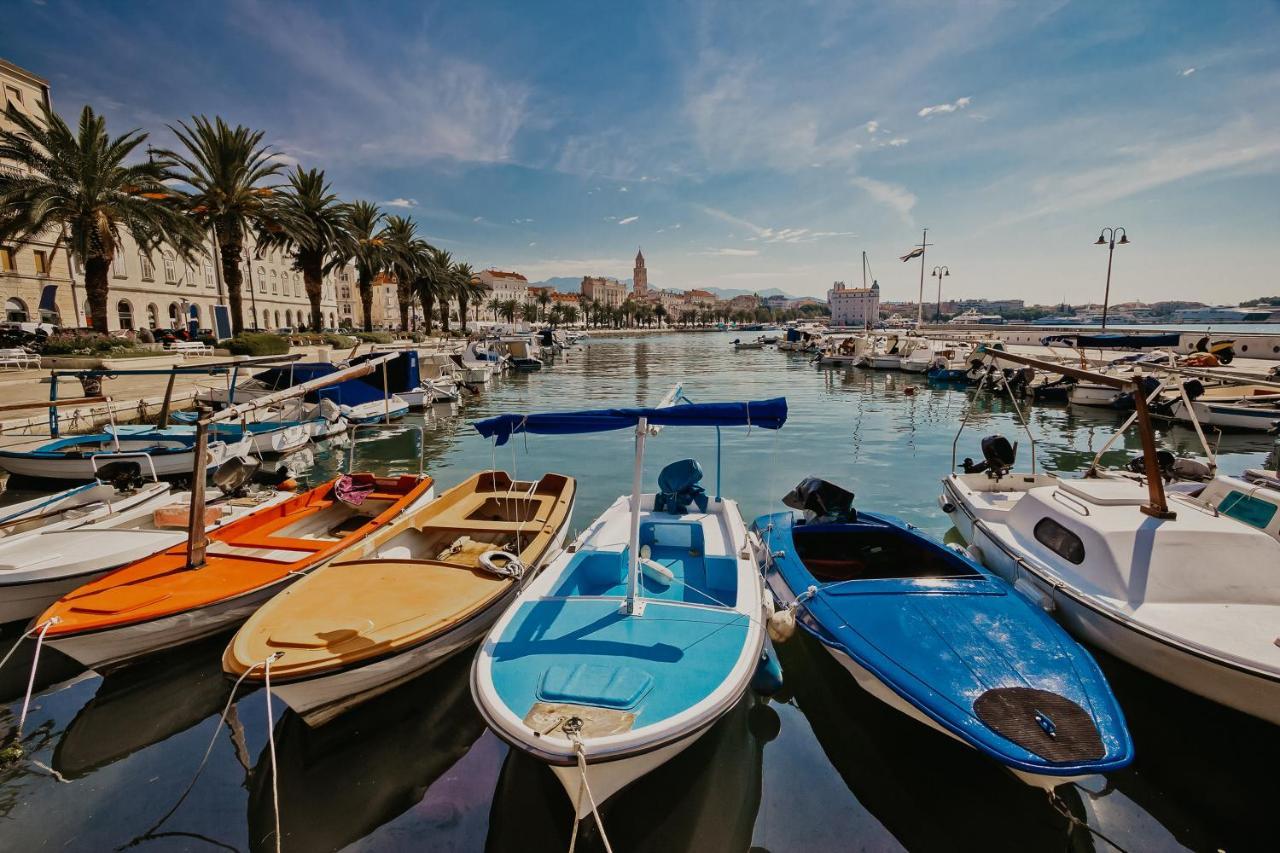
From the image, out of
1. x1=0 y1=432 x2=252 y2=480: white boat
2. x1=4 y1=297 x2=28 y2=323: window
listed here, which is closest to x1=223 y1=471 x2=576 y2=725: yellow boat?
x1=0 y1=432 x2=252 y2=480: white boat

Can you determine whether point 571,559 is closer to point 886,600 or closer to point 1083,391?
point 886,600

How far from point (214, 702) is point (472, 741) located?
10.2 feet

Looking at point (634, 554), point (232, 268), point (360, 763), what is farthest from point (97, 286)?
point (634, 554)

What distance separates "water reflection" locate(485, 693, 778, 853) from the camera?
15.0ft

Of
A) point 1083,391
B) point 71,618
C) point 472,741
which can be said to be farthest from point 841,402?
point 71,618

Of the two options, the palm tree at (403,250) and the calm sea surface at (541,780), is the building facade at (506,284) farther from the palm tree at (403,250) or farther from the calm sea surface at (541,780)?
the calm sea surface at (541,780)

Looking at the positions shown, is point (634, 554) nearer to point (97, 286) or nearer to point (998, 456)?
point (998, 456)

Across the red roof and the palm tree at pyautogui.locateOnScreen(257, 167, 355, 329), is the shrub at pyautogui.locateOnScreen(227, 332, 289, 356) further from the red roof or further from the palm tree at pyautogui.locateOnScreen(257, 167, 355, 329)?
the red roof

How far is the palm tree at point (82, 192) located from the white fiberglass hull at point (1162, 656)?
36.3 m

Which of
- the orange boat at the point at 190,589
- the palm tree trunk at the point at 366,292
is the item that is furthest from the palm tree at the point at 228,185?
the orange boat at the point at 190,589

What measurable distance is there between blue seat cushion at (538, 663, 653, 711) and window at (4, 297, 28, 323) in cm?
5753

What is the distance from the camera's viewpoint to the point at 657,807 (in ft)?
16.1

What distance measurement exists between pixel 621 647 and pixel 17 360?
36.0m

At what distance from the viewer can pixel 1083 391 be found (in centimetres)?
2756
